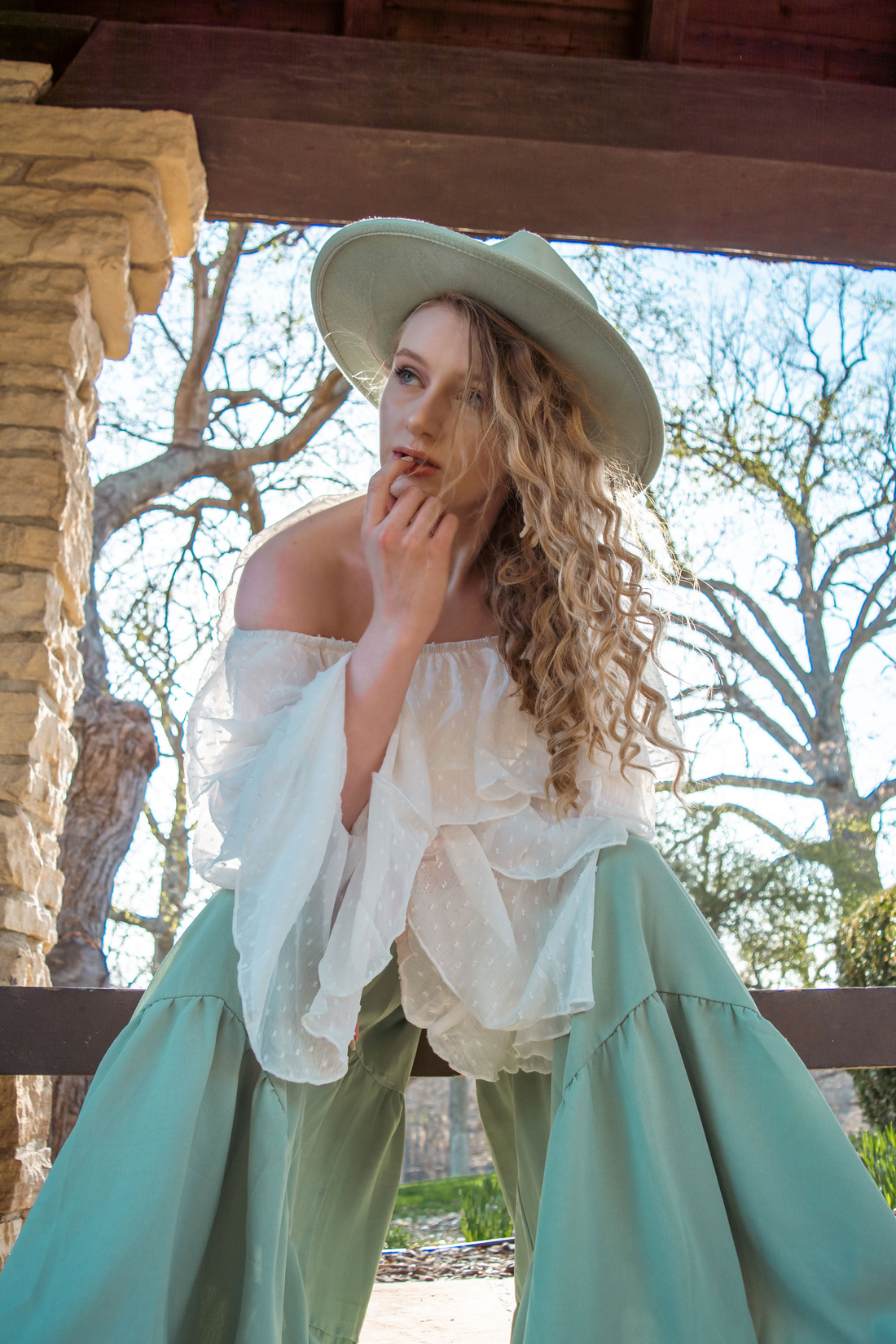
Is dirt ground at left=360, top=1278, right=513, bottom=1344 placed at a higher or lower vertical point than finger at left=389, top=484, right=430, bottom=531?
lower

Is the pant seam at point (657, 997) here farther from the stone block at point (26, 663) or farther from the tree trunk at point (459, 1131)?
the tree trunk at point (459, 1131)

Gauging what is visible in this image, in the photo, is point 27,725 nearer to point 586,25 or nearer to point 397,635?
point 397,635

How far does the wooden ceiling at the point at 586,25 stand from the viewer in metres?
2.60

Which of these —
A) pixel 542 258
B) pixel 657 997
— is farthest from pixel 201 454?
pixel 657 997

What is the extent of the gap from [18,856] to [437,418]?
4.30 ft

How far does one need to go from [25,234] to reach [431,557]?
174 cm

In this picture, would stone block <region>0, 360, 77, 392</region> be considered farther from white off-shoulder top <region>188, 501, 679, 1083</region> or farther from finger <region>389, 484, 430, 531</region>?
finger <region>389, 484, 430, 531</region>

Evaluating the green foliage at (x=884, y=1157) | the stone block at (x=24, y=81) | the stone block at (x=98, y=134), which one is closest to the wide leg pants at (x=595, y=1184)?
the stone block at (x=98, y=134)

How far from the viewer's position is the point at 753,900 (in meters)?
6.88

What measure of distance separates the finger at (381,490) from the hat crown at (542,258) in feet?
1.18

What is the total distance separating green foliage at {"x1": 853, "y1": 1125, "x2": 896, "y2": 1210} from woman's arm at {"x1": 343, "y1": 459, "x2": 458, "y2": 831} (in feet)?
10.7

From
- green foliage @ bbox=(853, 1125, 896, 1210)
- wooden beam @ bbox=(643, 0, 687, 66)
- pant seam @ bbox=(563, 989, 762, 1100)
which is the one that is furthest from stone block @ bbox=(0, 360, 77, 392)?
green foliage @ bbox=(853, 1125, 896, 1210)

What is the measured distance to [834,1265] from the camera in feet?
3.09

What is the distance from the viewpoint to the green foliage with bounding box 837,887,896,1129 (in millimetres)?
4184
